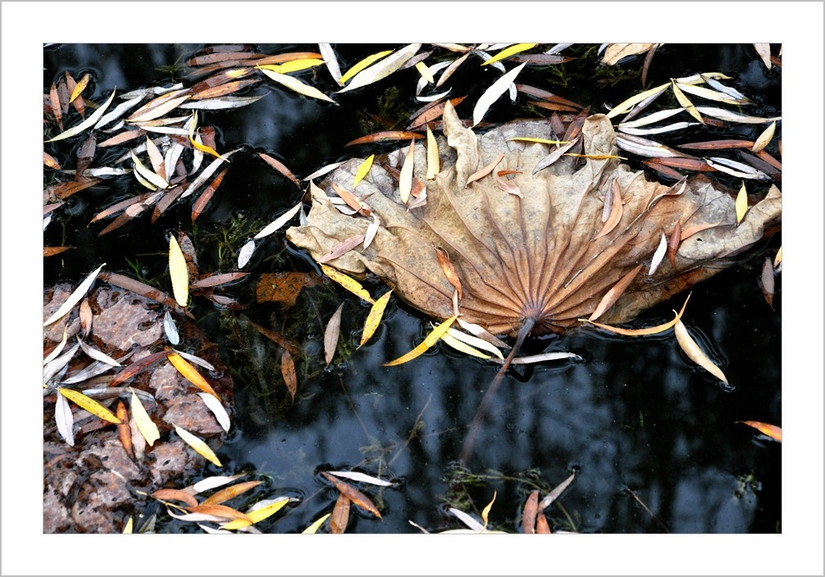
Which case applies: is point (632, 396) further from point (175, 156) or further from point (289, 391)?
point (175, 156)

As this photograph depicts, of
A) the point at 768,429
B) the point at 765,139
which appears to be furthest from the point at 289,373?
the point at 765,139

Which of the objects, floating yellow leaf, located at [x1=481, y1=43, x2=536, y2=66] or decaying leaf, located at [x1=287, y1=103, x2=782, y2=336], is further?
floating yellow leaf, located at [x1=481, y1=43, x2=536, y2=66]

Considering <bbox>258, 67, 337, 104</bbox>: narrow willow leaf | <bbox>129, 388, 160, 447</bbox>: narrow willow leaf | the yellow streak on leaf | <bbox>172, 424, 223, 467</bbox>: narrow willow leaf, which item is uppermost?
the yellow streak on leaf

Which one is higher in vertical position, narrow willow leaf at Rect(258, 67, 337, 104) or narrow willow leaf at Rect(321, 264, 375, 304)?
narrow willow leaf at Rect(258, 67, 337, 104)

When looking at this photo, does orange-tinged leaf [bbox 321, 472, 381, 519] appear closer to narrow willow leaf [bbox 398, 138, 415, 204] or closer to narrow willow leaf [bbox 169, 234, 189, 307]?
narrow willow leaf [bbox 169, 234, 189, 307]

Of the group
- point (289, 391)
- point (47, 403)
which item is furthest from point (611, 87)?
point (47, 403)

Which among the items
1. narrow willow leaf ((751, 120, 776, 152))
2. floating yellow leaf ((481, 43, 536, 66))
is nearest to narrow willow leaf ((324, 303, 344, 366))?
floating yellow leaf ((481, 43, 536, 66))
